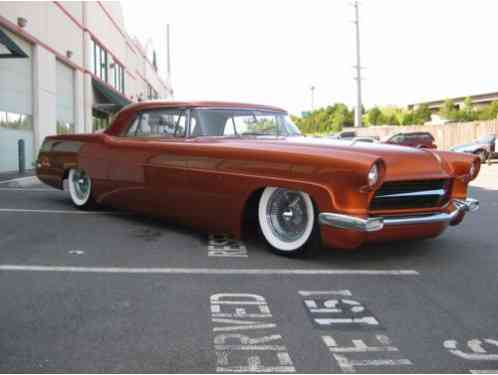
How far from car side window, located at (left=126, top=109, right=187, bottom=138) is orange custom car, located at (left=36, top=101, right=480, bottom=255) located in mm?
13

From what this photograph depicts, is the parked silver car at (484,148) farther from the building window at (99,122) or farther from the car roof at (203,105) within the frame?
the car roof at (203,105)

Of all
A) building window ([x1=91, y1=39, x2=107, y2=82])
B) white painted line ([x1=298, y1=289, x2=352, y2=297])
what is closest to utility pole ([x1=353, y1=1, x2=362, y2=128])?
building window ([x1=91, y1=39, x2=107, y2=82])

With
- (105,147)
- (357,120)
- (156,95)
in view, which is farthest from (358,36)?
(105,147)

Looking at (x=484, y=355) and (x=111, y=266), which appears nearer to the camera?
(x=484, y=355)

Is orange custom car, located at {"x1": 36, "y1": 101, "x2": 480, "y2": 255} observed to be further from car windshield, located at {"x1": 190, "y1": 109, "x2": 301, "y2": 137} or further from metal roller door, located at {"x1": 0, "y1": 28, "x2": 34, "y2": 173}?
metal roller door, located at {"x1": 0, "y1": 28, "x2": 34, "y2": 173}

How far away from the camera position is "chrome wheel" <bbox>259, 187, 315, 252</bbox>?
431cm

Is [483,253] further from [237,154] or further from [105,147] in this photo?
[105,147]

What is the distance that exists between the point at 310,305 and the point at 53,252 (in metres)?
2.28

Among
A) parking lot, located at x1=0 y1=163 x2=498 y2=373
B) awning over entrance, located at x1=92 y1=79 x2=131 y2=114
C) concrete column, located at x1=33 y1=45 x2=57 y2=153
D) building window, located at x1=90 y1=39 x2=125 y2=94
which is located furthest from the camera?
awning over entrance, located at x1=92 y1=79 x2=131 y2=114

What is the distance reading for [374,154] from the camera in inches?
160

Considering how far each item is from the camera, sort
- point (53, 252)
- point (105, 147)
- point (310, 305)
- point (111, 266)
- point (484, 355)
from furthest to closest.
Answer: point (105, 147)
point (53, 252)
point (111, 266)
point (310, 305)
point (484, 355)

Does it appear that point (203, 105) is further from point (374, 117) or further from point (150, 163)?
point (374, 117)

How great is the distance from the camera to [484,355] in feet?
8.32

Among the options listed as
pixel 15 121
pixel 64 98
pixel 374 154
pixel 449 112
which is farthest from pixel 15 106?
pixel 449 112
